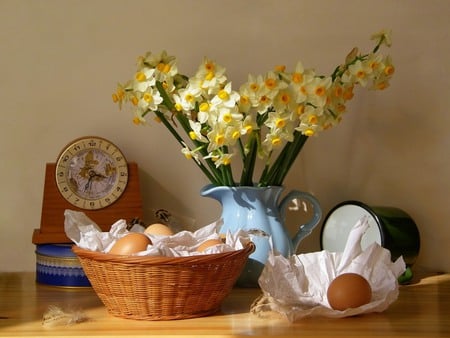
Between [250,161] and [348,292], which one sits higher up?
[250,161]

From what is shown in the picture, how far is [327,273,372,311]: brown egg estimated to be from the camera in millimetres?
1128

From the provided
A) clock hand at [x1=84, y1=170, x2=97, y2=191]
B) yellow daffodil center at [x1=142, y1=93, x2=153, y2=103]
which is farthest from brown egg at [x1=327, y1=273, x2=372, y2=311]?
clock hand at [x1=84, y1=170, x2=97, y2=191]

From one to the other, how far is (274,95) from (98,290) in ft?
1.55

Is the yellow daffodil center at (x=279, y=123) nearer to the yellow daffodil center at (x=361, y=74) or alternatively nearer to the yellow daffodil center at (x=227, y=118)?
the yellow daffodil center at (x=227, y=118)

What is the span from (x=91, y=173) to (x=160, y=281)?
48cm

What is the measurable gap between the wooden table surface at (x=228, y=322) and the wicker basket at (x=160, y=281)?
19 millimetres

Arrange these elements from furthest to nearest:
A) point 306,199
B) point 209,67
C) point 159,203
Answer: point 159,203, point 306,199, point 209,67

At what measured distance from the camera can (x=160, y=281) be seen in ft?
3.55

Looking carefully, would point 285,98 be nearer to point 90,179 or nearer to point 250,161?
point 250,161

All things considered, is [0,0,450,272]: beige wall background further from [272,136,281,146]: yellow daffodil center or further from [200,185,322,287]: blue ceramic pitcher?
[272,136,281,146]: yellow daffodil center

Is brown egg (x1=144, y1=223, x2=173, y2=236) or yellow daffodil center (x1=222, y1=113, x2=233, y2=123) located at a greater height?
yellow daffodil center (x1=222, y1=113, x2=233, y2=123)

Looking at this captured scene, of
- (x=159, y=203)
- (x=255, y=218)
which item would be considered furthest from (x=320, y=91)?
(x=159, y=203)

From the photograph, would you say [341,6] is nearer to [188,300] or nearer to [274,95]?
[274,95]

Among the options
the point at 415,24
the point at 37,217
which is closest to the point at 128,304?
the point at 37,217
